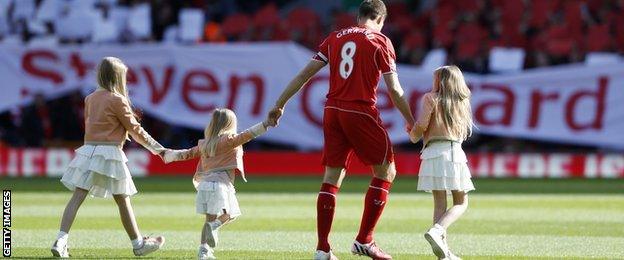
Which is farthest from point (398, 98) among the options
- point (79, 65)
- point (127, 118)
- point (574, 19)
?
point (574, 19)

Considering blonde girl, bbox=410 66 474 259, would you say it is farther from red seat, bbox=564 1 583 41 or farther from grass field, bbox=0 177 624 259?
red seat, bbox=564 1 583 41

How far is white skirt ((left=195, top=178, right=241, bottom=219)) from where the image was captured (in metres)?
11.0

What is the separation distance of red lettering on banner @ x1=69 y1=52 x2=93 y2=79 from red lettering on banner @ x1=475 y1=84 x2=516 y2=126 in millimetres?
6928

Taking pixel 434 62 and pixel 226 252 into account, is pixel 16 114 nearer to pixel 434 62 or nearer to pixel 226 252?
pixel 434 62

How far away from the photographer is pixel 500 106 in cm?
2425

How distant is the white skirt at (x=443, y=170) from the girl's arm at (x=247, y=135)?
4.29ft

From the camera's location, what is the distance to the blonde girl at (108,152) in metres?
11.2

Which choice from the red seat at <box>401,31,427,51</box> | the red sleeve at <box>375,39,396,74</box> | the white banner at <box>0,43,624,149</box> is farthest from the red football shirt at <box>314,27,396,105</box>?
the red seat at <box>401,31,427,51</box>

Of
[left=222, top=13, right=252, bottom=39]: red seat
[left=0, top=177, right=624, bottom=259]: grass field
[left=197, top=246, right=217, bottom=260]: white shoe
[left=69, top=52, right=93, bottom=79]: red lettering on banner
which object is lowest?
[left=0, top=177, right=624, bottom=259]: grass field

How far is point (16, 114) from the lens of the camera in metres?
25.3

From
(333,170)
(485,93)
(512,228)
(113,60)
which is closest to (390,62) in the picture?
(333,170)

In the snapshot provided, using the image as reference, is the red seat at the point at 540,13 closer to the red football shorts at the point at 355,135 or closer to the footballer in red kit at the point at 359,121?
the footballer in red kit at the point at 359,121

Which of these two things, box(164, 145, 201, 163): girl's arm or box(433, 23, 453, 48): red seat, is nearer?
box(164, 145, 201, 163): girl's arm

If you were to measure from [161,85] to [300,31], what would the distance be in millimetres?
3027
